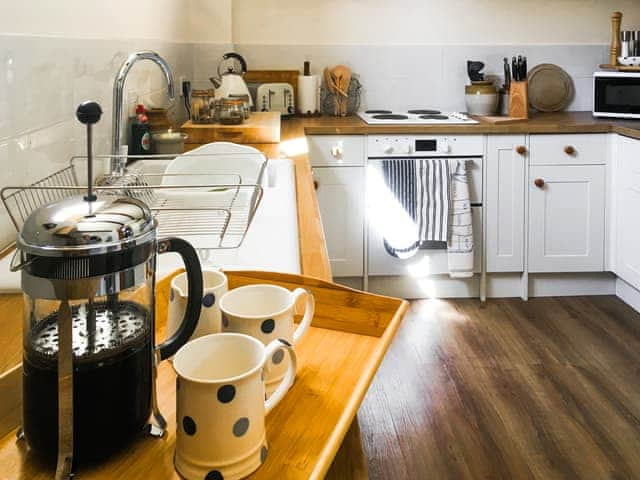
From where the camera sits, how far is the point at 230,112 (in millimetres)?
2791

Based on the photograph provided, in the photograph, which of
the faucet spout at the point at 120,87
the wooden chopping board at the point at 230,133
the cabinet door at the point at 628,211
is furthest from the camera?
the cabinet door at the point at 628,211

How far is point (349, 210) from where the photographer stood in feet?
11.5

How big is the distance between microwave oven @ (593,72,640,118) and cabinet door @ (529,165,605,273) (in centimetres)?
31

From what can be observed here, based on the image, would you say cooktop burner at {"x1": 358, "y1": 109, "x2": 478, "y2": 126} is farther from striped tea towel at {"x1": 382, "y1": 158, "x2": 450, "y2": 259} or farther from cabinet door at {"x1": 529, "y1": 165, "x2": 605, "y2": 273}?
cabinet door at {"x1": 529, "y1": 165, "x2": 605, "y2": 273}

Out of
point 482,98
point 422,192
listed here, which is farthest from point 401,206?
point 482,98

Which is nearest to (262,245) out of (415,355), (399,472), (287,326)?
(287,326)

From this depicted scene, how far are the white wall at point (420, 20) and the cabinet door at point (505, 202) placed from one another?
2.83 ft

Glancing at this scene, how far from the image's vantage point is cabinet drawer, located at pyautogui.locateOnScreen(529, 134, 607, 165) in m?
3.44

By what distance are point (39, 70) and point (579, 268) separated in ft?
9.52

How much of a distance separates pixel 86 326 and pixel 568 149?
3.19 meters

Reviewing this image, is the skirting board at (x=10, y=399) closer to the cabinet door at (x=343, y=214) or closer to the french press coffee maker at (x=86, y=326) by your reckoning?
the french press coffee maker at (x=86, y=326)

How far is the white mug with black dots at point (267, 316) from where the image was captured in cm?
75

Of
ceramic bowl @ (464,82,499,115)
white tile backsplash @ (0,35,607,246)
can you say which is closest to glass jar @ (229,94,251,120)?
white tile backsplash @ (0,35,607,246)

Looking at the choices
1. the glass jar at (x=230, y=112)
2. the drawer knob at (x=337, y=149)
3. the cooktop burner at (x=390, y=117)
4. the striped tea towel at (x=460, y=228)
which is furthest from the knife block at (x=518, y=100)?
the glass jar at (x=230, y=112)
